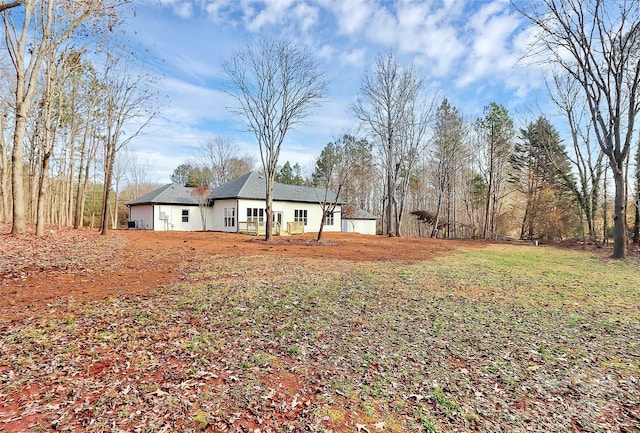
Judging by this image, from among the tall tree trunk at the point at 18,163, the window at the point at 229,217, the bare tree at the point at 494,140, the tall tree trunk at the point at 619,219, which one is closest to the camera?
the tall tree trunk at the point at 18,163

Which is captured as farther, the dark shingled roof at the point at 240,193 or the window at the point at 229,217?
the dark shingled roof at the point at 240,193

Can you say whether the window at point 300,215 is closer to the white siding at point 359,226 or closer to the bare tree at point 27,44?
the white siding at point 359,226

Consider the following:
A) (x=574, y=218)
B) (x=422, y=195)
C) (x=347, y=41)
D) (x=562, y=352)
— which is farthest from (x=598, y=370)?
(x=422, y=195)

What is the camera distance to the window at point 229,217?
900 inches

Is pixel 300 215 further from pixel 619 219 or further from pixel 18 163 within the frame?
pixel 619 219

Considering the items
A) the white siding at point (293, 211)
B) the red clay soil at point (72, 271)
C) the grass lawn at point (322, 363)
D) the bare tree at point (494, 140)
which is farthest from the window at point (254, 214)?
the bare tree at point (494, 140)

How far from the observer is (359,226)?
31.9 m

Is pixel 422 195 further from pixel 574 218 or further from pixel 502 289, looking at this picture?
pixel 502 289

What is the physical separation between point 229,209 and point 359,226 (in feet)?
46.1

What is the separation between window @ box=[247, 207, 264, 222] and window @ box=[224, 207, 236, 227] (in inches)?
42.8

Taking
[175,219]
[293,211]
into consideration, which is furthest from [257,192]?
[175,219]

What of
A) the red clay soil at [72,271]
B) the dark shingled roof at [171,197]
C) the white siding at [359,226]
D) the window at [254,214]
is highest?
the dark shingled roof at [171,197]

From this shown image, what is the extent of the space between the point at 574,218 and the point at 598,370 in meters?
22.0

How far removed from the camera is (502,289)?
6582mm
